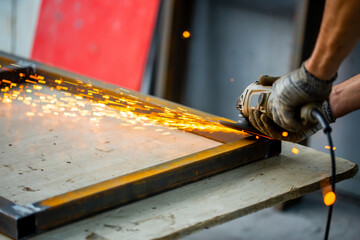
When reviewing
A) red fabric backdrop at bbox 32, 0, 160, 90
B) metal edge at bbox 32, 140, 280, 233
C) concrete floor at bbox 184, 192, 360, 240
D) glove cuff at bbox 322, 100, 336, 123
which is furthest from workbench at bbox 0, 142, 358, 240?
red fabric backdrop at bbox 32, 0, 160, 90

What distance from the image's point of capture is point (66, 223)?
1.54 metres

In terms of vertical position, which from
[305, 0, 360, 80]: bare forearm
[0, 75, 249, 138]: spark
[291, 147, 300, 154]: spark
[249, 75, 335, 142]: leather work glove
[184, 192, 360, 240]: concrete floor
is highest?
[305, 0, 360, 80]: bare forearm

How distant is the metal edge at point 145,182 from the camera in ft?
4.97

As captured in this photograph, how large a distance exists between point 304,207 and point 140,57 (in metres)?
1.50

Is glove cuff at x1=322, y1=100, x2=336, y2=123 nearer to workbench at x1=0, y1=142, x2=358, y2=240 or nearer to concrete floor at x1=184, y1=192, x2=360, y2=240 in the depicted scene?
workbench at x1=0, y1=142, x2=358, y2=240

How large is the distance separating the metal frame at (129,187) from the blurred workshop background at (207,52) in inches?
54.0

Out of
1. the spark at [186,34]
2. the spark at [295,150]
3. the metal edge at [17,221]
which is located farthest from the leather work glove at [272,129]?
the spark at [186,34]

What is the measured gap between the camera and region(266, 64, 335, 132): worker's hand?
1.69 meters

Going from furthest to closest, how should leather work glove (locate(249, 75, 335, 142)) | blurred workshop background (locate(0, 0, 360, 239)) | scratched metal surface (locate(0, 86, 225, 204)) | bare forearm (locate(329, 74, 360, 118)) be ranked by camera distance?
blurred workshop background (locate(0, 0, 360, 239)), bare forearm (locate(329, 74, 360, 118)), leather work glove (locate(249, 75, 335, 142)), scratched metal surface (locate(0, 86, 225, 204))

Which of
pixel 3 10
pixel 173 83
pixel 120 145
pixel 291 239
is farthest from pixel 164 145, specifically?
pixel 3 10

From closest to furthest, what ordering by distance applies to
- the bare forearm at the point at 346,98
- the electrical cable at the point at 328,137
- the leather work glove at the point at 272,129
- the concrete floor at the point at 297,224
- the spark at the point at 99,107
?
the electrical cable at the point at 328,137 → the leather work glove at the point at 272,129 → the bare forearm at the point at 346,98 → the spark at the point at 99,107 → the concrete floor at the point at 297,224

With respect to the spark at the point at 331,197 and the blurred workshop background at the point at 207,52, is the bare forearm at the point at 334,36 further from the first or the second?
the blurred workshop background at the point at 207,52

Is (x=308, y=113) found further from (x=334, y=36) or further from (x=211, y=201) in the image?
(x=211, y=201)

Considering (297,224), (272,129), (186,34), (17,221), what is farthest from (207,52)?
(17,221)
